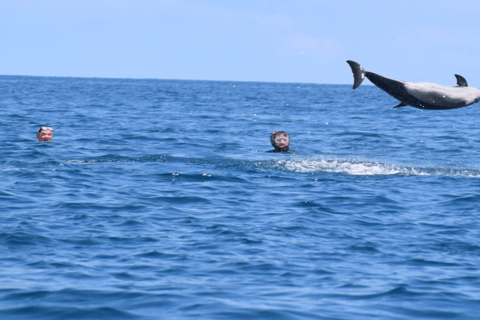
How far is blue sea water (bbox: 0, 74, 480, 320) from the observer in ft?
29.0

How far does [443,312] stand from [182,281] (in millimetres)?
3413

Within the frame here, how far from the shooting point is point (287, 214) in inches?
556

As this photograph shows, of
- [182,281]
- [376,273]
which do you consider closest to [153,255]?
[182,281]

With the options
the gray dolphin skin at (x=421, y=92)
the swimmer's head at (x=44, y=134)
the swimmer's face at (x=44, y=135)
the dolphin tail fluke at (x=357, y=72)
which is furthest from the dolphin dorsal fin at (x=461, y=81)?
the swimmer's face at (x=44, y=135)

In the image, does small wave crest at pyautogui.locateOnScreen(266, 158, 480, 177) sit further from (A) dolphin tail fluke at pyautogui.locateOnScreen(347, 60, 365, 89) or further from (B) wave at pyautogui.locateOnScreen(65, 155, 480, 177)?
(A) dolphin tail fluke at pyautogui.locateOnScreen(347, 60, 365, 89)

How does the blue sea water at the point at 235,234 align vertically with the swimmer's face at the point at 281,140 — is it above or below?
below

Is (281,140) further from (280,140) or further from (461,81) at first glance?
(461,81)

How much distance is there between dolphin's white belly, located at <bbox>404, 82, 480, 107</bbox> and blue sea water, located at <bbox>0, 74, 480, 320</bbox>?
2362mm

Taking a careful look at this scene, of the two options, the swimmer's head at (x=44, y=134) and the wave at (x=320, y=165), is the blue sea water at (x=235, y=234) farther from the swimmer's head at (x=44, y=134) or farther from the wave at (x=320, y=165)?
the swimmer's head at (x=44, y=134)

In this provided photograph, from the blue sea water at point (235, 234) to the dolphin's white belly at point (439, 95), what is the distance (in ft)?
7.75

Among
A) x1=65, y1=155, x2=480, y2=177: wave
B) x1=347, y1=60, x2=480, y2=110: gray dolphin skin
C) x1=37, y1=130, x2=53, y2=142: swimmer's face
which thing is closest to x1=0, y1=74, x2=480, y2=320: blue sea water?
x1=65, y1=155, x2=480, y2=177: wave

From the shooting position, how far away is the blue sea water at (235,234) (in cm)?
884

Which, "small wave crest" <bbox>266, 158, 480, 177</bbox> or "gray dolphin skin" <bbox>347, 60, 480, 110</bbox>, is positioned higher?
"gray dolphin skin" <bbox>347, 60, 480, 110</bbox>

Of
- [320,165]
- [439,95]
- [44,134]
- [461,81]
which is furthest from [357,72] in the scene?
[44,134]
